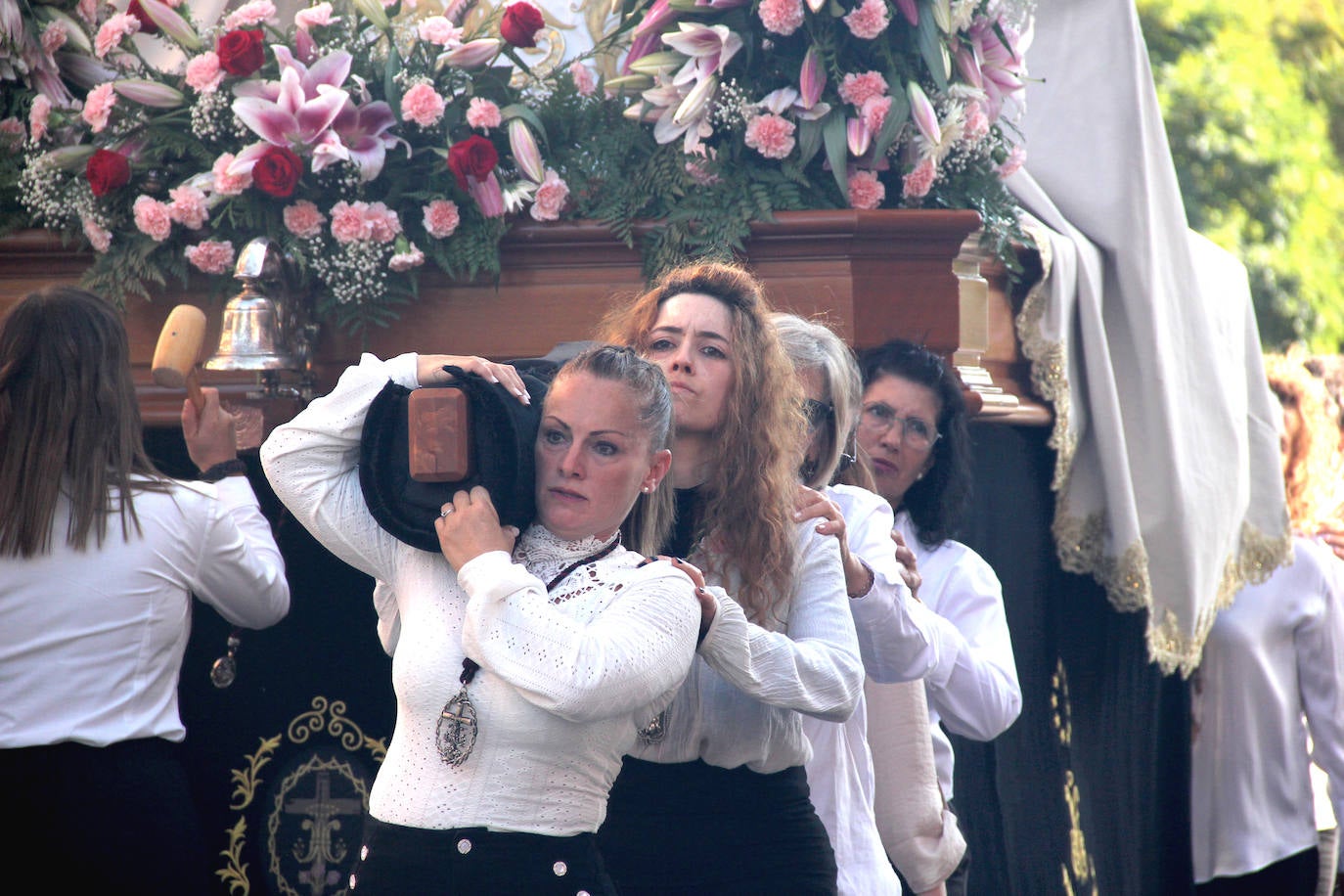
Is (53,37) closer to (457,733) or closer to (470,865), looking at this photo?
(457,733)

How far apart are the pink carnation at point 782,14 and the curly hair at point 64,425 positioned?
1.42m

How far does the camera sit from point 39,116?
3375 mm

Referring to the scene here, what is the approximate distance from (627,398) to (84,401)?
1.06 meters

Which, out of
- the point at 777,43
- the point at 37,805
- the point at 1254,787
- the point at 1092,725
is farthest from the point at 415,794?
the point at 1254,787

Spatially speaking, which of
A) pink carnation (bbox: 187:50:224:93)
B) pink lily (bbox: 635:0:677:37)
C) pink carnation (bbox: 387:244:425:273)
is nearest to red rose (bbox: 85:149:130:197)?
pink carnation (bbox: 187:50:224:93)

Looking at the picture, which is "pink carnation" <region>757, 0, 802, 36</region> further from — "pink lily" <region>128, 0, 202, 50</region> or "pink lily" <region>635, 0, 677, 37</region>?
"pink lily" <region>128, 0, 202, 50</region>

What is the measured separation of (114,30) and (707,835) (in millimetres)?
2191

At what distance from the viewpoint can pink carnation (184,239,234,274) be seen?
3230 mm

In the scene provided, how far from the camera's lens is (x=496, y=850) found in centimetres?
190

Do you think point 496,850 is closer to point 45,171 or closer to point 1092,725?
point 45,171

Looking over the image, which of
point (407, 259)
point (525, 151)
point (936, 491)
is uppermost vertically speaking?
point (525, 151)

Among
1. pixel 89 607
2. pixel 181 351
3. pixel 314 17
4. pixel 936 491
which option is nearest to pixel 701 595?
pixel 89 607

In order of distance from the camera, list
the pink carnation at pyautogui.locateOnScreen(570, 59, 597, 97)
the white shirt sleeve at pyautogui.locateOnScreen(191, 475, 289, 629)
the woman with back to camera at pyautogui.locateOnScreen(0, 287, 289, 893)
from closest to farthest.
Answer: the woman with back to camera at pyautogui.locateOnScreen(0, 287, 289, 893) → the white shirt sleeve at pyautogui.locateOnScreen(191, 475, 289, 629) → the pink carnation at pyautogui.locateOnScreen(570, 59, 597, 97)

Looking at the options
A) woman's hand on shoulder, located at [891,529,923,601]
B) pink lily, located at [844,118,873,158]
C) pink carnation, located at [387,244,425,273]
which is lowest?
woman's hand on shoulder, located at [891,529,923,601]
